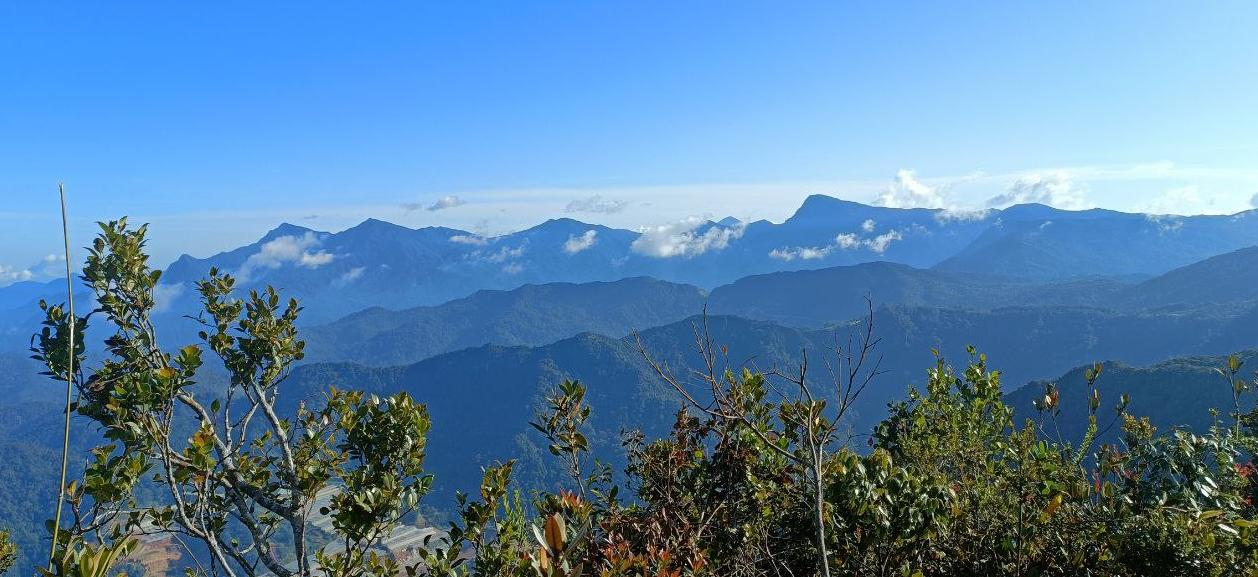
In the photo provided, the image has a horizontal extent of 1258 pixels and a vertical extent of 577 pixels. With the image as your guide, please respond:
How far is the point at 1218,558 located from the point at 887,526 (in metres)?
1.83

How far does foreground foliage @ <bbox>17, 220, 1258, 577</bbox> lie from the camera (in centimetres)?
431

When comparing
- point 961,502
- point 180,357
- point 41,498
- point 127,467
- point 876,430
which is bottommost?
point 41,498

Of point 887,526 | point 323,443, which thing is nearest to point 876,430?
point 887,526

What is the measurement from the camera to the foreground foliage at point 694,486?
4.31 m

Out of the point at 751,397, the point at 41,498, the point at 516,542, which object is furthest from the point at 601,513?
the point at 41,498

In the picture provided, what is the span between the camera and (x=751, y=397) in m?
6.48

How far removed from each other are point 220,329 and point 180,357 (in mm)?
1360

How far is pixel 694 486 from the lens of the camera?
20.3 ft

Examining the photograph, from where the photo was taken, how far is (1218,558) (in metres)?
3.90

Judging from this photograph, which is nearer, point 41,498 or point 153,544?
point 153,544

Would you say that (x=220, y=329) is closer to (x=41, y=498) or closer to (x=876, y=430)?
(x=876, y=430)

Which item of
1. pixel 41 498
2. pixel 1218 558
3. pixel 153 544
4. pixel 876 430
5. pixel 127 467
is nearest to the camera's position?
pixel 1218 558

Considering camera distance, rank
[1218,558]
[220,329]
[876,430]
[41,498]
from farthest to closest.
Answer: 1. [41,498]
2. [876,430]
3. [220,329]
4. [1218,558]

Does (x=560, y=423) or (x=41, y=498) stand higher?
(x=560, y=423)
